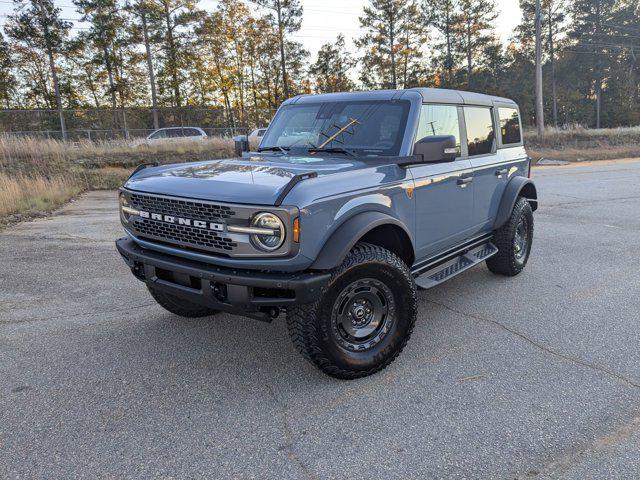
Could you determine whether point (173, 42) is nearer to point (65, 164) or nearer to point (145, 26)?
point (145, 26)

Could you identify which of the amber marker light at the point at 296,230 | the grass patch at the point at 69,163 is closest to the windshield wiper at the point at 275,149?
the amber marker light at the point at 296,230

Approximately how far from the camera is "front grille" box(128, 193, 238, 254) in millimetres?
2879

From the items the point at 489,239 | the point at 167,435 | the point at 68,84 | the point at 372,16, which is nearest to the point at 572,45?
the point at 372,16

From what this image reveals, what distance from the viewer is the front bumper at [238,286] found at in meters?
2.70

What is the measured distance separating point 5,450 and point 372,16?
47717 millimetres

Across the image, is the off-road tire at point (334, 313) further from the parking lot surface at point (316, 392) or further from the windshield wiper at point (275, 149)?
the windshield wiper at point (275, 149)

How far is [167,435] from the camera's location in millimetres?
2576

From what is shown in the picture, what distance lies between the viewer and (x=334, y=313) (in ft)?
9.93

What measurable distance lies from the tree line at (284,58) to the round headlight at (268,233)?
90.5 feet

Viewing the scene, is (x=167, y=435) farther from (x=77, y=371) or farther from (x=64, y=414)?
(x=77, y=371)

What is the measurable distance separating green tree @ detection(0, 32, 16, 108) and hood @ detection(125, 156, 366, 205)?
142ft

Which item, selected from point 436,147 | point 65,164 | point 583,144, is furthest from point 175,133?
point 583,144

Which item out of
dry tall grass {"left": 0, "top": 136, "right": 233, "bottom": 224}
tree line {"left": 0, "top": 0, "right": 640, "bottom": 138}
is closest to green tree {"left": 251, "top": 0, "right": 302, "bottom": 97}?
tree line {"left": 0, "top": 0, "right": 640, "bottom": 138}

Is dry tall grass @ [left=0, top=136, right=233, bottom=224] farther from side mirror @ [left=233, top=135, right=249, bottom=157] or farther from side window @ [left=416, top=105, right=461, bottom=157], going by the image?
side window @ [left=416, top=105, right=461, bottom=157]
